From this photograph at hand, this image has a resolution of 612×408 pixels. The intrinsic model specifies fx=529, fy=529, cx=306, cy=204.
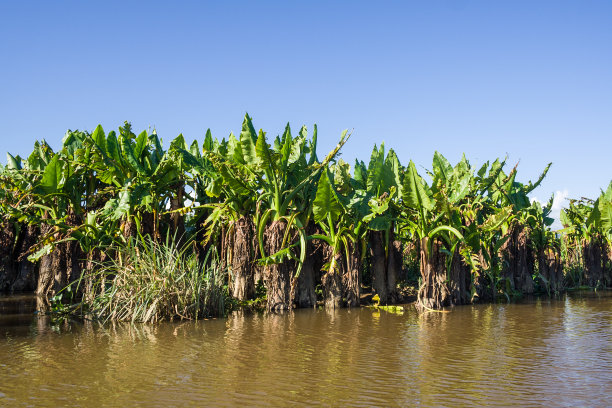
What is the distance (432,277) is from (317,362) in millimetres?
4733

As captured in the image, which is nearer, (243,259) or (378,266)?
(243,259)

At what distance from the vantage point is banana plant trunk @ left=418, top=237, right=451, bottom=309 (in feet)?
31.8

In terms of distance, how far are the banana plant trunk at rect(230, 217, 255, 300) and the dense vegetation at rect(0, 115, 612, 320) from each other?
2 centimetres

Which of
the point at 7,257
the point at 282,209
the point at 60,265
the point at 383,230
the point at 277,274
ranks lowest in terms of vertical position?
the point at 277,274

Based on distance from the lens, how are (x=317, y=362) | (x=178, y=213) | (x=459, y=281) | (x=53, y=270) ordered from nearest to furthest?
(x=317, y=362) → (x=459, y=281) → (x=178, y=213) → (x=53, y=270)

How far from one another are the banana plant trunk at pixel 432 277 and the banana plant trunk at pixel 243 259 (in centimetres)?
323

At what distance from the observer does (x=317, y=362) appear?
5.61 m

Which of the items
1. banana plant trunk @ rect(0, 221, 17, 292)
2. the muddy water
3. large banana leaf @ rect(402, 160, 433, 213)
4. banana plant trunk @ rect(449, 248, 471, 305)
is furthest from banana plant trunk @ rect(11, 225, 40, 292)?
banana plant trunk @ rect(449, 248, 471, 305)

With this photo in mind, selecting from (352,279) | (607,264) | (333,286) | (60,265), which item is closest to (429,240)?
(352,279)

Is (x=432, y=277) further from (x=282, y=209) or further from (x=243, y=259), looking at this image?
(x=243, y=259)

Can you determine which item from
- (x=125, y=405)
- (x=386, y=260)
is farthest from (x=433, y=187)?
(x=125, y=405)

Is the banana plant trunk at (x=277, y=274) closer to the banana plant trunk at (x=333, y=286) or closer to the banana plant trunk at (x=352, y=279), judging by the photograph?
the banana plant trunk at (x=333, y=286)

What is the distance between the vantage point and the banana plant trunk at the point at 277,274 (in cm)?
971

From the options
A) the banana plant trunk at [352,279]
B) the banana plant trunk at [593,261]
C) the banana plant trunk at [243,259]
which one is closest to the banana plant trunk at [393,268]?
the banana plant trunk at [352,279]
